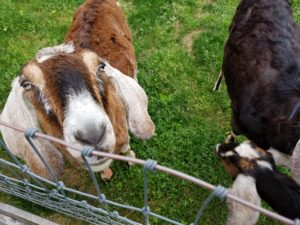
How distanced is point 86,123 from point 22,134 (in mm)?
1109

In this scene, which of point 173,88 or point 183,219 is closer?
point 183,219

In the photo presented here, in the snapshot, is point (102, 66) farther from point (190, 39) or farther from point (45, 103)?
point (190, 39)

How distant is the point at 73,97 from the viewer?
3287mm

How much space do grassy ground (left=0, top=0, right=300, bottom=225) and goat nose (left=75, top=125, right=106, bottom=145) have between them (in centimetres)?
186

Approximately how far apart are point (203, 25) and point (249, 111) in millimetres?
2600

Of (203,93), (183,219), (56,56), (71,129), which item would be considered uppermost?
(56,56)

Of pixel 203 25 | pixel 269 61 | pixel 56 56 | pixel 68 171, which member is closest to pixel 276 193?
pixel 269 61

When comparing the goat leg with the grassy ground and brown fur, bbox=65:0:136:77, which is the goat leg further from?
brown fur, bbox=65:0:136:77

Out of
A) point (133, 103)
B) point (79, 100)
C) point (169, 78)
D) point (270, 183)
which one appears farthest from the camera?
point (169, 78)

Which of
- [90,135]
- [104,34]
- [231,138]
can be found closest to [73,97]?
[90,135]

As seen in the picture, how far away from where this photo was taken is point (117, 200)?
4.86 metres

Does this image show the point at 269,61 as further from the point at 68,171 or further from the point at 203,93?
the point at 68,171

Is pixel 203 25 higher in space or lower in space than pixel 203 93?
higher

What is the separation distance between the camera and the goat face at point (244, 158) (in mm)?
3273
